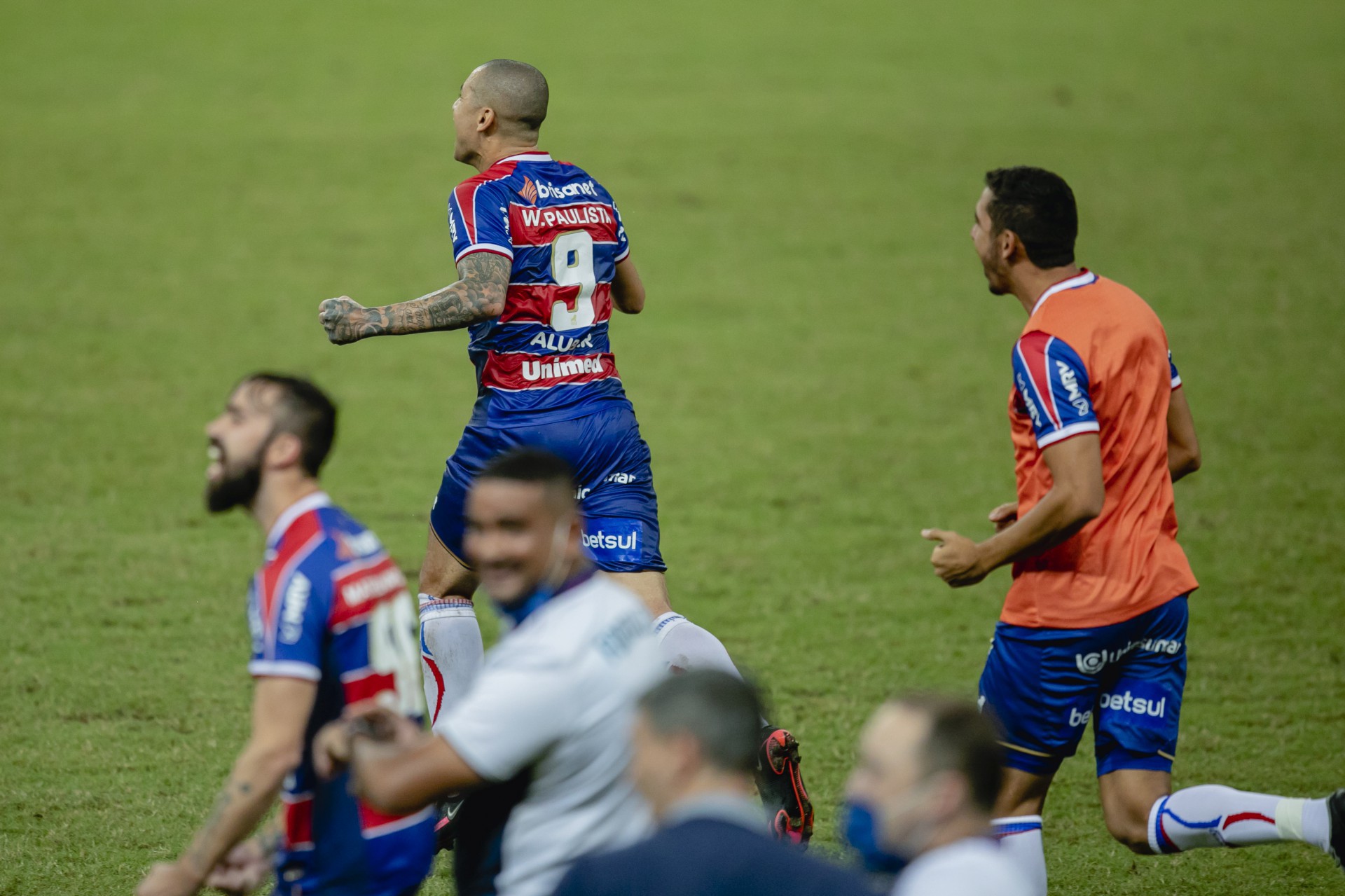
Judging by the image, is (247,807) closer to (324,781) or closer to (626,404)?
(324,781)

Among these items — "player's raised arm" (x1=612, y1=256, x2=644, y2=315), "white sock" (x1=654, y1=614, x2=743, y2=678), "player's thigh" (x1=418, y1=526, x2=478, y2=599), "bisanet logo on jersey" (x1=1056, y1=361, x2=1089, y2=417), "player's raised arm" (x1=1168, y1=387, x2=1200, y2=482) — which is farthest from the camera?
"player's raised arm" (x1=612, y1=256, x2=644, y2=315)

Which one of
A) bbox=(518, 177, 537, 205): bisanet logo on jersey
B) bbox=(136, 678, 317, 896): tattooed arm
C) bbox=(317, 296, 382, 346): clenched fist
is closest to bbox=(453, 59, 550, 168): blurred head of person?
bbox=(518, 177, 537, 205): bisanet logo on jersey

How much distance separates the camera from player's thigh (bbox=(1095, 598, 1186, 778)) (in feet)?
15.3

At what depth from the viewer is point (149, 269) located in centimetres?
1614

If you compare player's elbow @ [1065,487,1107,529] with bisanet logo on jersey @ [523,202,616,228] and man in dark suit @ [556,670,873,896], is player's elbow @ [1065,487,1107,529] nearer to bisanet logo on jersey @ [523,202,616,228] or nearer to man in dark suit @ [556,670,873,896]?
man in dark suit @ [556,670,873,896]

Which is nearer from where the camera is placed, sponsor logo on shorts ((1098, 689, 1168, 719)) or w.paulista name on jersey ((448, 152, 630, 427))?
sponsor logo on shorts ((1098, 689, 1168, 719))

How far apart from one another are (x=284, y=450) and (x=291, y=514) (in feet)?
0.54

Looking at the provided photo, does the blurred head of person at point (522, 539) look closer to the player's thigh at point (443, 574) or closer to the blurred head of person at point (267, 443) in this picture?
the blurred head of person at point (267, 443)

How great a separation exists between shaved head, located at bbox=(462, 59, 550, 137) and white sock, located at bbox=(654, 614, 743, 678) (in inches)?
78.0

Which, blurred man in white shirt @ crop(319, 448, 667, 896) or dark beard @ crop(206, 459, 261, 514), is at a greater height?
dark beard @ crop(206, 459, 261, 514)

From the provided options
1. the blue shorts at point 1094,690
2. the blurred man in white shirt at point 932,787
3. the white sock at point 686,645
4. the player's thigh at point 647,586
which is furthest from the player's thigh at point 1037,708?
the blurred man in white shirt at point 932,787

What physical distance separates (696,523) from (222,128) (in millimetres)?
13040

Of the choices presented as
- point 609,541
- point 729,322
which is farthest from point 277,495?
point 729,322

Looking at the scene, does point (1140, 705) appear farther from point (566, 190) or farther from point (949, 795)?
point (566, 190)
